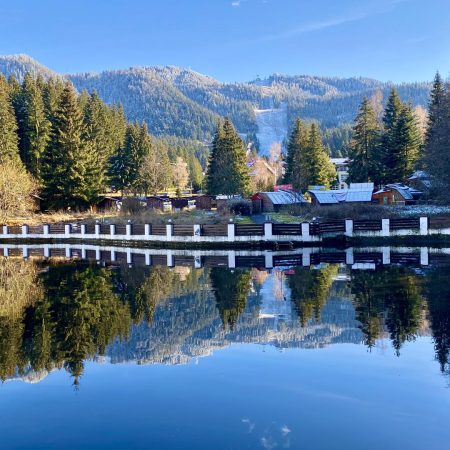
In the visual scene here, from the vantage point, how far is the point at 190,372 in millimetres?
8773

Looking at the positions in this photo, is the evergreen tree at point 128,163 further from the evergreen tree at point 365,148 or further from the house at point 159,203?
the evergreen tree at point 365,148

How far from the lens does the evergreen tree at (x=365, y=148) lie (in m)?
57.3

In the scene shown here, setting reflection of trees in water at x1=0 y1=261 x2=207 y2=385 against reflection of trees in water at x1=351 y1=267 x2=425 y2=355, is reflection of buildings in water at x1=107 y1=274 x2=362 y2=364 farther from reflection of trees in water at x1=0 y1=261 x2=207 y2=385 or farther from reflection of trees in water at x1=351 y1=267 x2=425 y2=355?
reflection of trees in water at x1=0 y1=261 x2=207 y2=385

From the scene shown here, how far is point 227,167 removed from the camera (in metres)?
61.8

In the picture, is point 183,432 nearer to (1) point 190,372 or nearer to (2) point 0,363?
(1) point 190,372

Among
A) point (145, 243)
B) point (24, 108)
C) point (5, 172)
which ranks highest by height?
point (24, 108)

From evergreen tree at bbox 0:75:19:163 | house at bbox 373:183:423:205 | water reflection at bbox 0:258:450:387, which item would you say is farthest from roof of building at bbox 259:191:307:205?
water reflection at bbox 0:258:450:387

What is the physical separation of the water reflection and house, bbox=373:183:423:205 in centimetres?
3188

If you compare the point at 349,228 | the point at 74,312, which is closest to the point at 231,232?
the point at 349,228

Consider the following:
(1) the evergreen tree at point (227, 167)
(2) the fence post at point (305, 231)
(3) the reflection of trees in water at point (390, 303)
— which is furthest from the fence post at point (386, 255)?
(1) the evergreen tree at point (227, 167)

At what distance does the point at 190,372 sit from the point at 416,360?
12.0ft

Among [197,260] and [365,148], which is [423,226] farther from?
[365,148]

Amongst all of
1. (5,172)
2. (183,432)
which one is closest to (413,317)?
(183,432)

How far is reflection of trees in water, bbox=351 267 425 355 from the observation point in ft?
33.6
